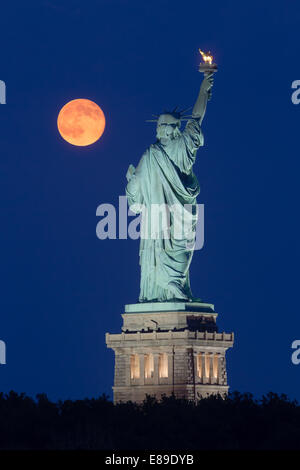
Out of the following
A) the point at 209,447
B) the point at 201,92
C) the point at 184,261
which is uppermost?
the point at 201,92

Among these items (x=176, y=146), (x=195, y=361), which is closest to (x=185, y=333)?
(x=195, y=361)

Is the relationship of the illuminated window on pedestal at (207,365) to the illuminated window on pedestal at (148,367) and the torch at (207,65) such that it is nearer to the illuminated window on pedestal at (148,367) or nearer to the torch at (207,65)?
the illuminated window on pedestal at (148,367)

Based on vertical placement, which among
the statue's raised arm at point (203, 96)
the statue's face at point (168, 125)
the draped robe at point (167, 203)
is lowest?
the draped robe at point (167, 203)

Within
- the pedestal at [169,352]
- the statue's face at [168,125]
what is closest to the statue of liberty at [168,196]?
the statue's face at [168,125]

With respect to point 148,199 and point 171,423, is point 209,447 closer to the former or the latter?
point 171,423

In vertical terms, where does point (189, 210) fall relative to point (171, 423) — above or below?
above

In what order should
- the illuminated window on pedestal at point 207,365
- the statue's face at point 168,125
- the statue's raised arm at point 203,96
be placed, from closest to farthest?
the illuminated window on pedestal at point 207,365 < the statue's face at point 168,125 < the statue's raised arm at point 203,96

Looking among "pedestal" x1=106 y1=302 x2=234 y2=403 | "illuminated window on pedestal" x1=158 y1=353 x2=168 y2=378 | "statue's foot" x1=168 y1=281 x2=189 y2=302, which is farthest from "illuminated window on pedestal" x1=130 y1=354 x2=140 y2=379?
"statue's foot" x1=168 y1=281 x2=189 y2=302
